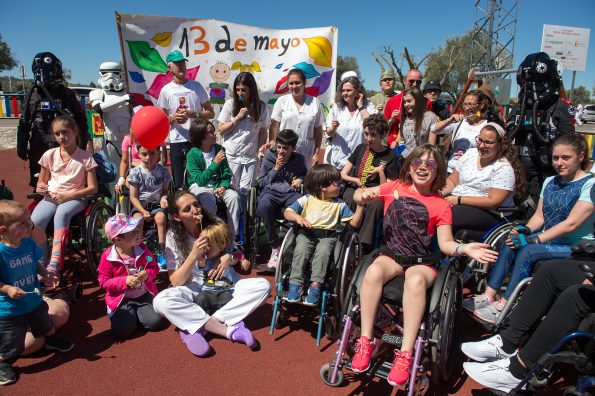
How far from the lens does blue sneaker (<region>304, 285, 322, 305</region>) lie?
9.54 feet

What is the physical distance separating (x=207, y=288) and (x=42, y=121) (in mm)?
2916

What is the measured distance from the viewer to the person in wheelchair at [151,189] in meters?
3.90

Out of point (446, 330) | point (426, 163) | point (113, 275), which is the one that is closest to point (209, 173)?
point (113, 275)

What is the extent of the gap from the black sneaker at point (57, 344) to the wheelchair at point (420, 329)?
178 cm

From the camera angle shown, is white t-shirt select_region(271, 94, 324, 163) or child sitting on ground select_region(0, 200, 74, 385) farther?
white t-shirt select_region(271, 94, 324, 163)

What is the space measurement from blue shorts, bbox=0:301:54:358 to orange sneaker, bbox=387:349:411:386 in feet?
7.43

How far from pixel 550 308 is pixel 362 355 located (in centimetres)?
112

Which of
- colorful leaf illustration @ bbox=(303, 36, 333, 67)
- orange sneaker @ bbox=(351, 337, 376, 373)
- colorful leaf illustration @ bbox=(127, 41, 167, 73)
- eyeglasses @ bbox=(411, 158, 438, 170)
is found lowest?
orange sneaker @ bbox=(351, 337, 376, 373)

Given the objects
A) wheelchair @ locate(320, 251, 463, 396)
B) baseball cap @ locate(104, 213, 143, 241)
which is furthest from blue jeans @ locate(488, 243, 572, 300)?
baseball cap @ locate(104, 213, 143, 241)

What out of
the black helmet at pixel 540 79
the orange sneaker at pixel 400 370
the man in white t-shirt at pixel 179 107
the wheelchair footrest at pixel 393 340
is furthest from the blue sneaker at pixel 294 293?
the black helmet at pixel 540 79

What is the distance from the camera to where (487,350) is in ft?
8.12

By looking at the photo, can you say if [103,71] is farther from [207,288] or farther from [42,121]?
[207,288]

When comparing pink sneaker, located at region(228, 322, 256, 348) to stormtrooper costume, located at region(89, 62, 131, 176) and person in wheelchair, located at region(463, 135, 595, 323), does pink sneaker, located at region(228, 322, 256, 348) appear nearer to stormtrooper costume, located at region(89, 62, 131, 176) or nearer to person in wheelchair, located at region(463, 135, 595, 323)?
person in wheelchair, located at region(463, 135, 595, 323)

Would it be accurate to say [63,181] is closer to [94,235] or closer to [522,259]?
[94,235]
